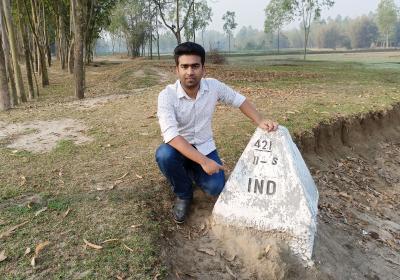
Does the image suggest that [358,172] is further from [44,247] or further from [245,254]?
[44,247]

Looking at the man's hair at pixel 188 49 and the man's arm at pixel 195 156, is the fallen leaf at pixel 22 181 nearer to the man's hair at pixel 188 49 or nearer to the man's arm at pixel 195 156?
the man's arm at pixel 195 156

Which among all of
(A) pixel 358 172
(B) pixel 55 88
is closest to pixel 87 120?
(A) pixel 358 172

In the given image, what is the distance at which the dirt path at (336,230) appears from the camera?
3486 mm

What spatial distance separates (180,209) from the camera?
3.98 meters

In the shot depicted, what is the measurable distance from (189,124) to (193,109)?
0.16 meters

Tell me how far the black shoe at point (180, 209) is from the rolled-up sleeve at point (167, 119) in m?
0.78

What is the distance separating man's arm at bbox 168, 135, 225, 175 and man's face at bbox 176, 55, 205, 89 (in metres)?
0.56

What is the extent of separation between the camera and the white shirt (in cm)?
366

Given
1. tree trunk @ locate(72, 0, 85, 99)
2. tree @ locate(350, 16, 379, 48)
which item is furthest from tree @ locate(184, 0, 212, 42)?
tree @ locate(350, 16, 379, 48)

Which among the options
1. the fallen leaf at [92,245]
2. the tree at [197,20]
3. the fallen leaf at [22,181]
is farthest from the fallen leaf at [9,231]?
the tree at [197,20]

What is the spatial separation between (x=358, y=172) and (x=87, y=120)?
503 cm

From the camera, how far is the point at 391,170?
7.61 m

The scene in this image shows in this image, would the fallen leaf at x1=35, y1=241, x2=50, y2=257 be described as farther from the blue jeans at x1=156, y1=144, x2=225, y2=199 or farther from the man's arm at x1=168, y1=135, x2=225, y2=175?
the man's arm at x1=168, y1=135, x2=225, y2=175

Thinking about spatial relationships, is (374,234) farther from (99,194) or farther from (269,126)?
(99,194)
